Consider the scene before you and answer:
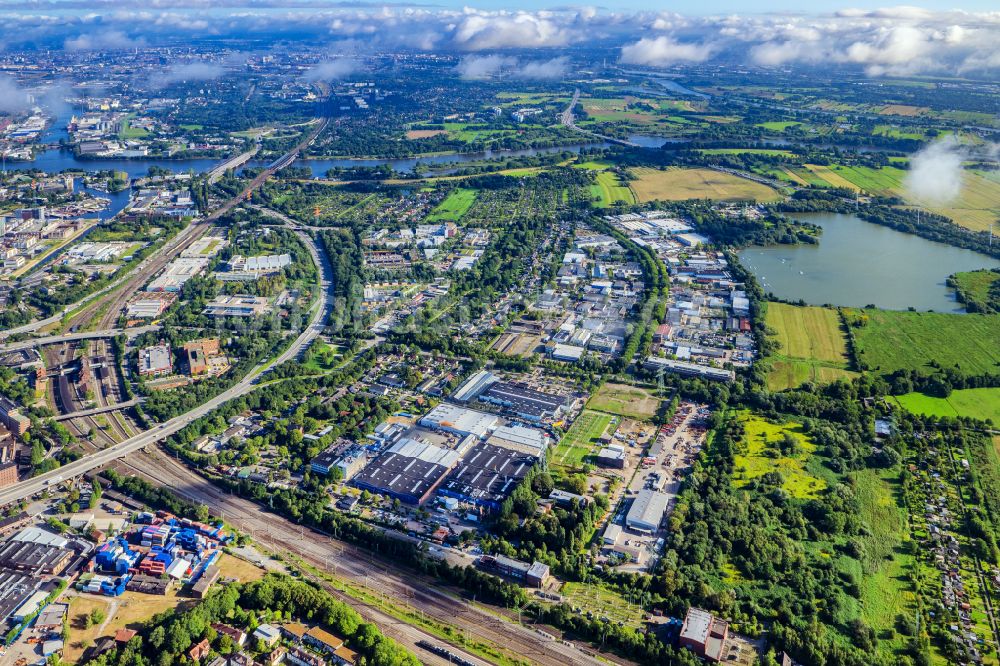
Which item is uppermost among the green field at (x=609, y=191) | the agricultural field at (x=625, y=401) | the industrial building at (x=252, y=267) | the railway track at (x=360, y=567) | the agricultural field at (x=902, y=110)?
the agricultural field at (x=902, y=110)

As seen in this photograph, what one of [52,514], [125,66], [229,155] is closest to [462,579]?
[52,514]

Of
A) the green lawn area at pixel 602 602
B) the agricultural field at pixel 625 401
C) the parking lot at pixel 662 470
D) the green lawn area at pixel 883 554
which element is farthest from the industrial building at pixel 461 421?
the green lawn area at pixel 883 554

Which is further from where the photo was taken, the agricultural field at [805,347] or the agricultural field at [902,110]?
the agricultural field at [902,110]

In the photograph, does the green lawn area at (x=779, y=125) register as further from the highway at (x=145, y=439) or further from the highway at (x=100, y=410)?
the highway at (x=100, y=410)

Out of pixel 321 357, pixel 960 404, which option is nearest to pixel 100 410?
pixel 321 357

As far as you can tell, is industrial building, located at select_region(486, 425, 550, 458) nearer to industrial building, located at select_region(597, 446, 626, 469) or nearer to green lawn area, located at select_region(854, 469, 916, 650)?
industrial building, located at select_region(597, 446, 626, 469)

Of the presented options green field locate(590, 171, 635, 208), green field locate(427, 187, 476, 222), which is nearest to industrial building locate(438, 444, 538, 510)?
green field locate(427, 187, 476, 222)

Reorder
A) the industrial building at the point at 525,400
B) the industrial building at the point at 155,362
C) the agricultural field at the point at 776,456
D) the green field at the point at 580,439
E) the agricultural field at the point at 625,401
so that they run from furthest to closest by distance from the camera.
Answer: the industrial building at the point at 155,362 → the agricultural field at the point at 625,401 → the industrial building at the point at 525,400 → the green field at the point at 580,439 → the agricultural field at the point at 776,456

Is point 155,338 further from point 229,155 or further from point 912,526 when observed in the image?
point 229,155
